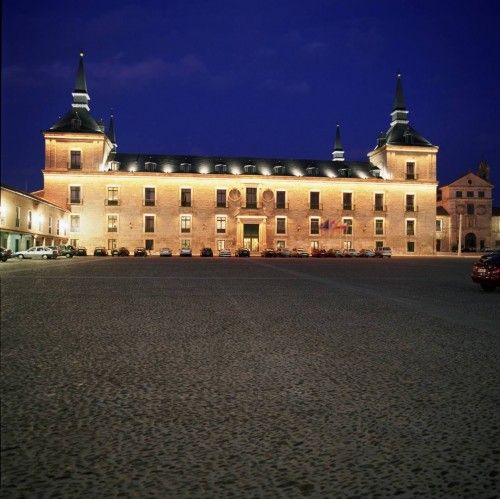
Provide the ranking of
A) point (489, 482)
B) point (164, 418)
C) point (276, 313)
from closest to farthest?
point (489, 482)
point (164, 418)
point (276, 313)

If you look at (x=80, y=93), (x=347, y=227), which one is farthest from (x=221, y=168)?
(x=80, y=93)

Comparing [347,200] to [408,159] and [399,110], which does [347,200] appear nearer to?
[408,159]

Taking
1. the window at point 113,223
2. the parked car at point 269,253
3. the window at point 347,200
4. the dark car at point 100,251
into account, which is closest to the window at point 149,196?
the window at point 113,223

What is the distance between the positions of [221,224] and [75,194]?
67.4 feet

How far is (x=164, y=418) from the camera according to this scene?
172 inches

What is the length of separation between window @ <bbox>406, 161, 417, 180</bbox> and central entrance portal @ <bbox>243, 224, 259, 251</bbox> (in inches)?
959

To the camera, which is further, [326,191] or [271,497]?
[326,191]

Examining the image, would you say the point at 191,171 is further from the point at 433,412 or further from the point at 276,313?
the point at 433,412

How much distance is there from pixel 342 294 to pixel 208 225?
202ft

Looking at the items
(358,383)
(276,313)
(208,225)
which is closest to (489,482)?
(358,383)

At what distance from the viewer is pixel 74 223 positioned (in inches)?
2906

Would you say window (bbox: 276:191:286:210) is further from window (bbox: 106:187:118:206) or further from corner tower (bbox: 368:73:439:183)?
window (bbox: 106:187:118:206)

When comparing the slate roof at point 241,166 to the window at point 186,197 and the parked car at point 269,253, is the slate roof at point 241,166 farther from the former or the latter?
the parked car at point 269,253

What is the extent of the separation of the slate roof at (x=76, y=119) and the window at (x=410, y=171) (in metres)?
45.3
